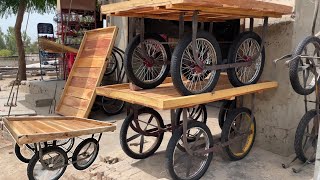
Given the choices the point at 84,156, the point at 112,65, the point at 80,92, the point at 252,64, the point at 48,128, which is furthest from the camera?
the point at 112,65

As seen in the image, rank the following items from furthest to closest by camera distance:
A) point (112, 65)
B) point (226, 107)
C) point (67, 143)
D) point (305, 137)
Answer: point (112, 65)
point (226, 107)
point (67, 143)
point (305, 137)

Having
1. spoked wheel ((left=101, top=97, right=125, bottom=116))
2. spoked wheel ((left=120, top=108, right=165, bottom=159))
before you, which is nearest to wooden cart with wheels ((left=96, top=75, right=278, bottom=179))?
spoked wheel ((left=120, top=108, right=165, bottom=159))

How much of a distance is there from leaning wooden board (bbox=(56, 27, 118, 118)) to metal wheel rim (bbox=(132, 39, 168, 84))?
93.5 inches

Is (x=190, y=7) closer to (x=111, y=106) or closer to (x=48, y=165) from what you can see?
(x=48, y=165)

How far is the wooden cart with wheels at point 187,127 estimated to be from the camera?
3.08 m

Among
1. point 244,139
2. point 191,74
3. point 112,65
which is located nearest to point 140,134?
point 191,74

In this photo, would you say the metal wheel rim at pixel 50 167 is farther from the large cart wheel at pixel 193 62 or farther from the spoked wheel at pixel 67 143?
the large cart wheel at pixel 193 62

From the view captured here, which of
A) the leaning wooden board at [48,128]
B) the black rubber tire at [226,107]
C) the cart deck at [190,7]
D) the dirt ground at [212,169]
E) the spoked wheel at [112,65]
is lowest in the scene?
the dirt ground at [212,169]

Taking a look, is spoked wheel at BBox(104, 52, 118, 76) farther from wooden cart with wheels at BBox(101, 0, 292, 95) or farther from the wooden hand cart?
wooden cart with wheels at BBox(101, 0, 292, 95)

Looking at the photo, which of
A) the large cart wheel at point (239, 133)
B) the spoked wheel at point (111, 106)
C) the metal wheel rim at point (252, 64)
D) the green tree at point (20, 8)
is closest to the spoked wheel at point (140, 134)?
the large cart wheel at point (239, 133)

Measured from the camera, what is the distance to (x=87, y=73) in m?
6.57

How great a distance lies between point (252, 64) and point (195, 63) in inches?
44.0

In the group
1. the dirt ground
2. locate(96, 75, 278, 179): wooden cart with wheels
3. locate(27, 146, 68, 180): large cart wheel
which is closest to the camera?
locate(27, 146, 68, 180): large cart wheel

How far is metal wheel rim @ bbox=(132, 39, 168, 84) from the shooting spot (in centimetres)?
382
